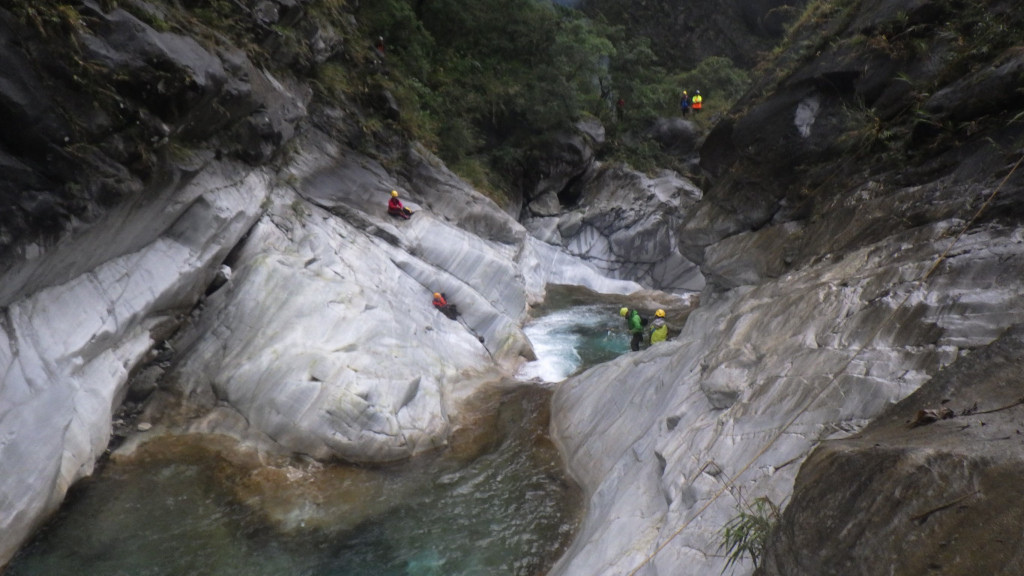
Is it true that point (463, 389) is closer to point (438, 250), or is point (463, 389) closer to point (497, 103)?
point (438, 250)

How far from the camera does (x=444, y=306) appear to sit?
14461 millimetres

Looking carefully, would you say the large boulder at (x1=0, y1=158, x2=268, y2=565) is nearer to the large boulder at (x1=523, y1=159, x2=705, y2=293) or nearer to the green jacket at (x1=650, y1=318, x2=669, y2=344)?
the green jacket at (x1=650, y1=318, x2=669, y2=344)

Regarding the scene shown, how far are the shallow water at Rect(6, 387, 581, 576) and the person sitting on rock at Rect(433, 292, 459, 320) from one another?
5.18m

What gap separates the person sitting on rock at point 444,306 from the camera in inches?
566

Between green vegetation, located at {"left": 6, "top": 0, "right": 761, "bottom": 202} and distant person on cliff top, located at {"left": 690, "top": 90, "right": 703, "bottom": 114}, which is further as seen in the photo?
distant person on cliff top, located at {"left": 690, "top": 90, "right": 703, "bottom": 114}

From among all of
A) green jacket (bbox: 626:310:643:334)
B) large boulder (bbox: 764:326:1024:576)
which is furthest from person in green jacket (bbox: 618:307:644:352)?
large boulder (bbox: 764:326:1024:576)

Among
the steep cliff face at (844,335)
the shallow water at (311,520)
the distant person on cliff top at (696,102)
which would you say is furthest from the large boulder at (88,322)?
the distant person on cliff top at (696,102)

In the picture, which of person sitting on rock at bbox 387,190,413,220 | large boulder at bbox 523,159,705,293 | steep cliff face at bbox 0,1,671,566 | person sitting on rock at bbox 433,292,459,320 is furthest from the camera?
large boulder at bbox 523,159,705,293

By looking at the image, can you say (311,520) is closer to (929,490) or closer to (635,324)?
(929,490)

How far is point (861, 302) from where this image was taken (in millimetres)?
6414

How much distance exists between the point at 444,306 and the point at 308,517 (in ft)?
22.9

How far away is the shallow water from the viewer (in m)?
7.36

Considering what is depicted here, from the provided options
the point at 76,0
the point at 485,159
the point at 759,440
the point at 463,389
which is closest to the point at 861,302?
the point at 759,440

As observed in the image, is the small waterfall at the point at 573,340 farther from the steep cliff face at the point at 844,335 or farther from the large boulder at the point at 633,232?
the large boulder at the point at 633,232
